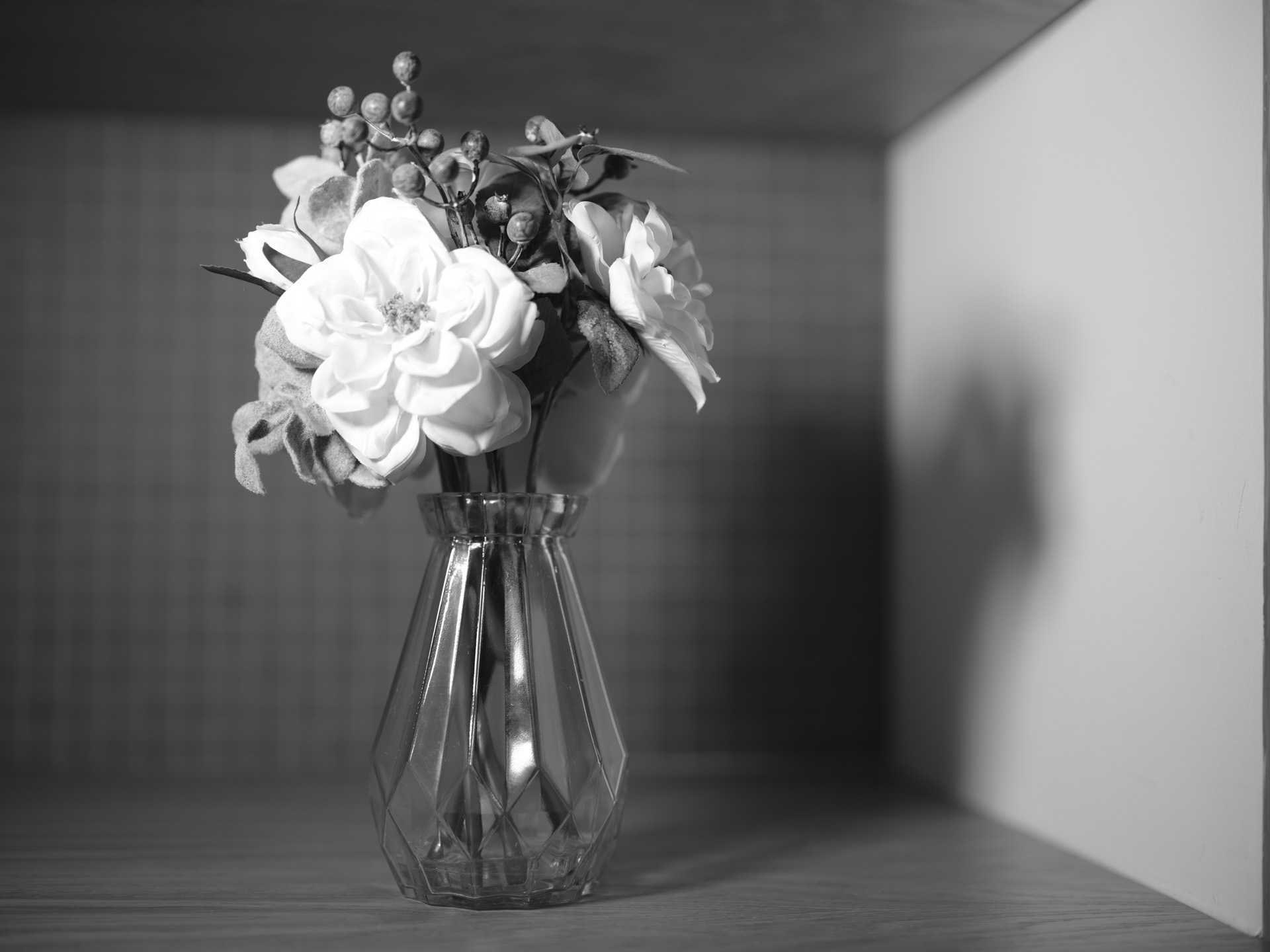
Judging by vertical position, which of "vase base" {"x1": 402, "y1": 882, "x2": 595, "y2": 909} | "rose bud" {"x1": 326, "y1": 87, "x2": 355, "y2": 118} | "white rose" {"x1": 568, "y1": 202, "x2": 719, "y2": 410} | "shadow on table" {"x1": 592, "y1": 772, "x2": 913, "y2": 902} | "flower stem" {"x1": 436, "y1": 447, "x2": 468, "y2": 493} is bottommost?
"shadow on table" {"x1": 592, "y1": 772, "x2": 913, "y2": 902}

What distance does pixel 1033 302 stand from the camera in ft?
2.92

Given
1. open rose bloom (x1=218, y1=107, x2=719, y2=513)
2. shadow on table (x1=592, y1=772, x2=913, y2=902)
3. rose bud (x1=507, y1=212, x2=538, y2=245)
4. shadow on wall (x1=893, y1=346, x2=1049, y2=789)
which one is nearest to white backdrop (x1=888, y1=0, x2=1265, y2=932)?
shadow on wall (x1=893, y1=346, x2=1049, y2=789)

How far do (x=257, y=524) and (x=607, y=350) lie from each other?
56 cm

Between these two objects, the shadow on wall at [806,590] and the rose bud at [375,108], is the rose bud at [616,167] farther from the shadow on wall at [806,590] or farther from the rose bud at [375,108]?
the shadow on wall at [806,590]

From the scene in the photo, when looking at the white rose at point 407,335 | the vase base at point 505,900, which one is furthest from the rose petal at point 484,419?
the vase base at point 505,900

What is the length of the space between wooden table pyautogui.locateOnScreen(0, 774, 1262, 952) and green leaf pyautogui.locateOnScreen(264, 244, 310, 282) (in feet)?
1.17

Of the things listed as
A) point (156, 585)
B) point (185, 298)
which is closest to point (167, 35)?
Result: point (185, 298)

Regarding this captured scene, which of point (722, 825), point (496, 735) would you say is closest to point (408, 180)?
point (496, 735)

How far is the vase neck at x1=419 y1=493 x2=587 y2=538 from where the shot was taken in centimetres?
68

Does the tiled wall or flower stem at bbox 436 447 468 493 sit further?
the tiled wall

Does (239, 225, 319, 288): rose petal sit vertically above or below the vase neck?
above

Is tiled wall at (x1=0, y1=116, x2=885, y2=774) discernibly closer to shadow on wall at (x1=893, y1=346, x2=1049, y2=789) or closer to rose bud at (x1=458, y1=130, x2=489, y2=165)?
shadow on wall at (x1=893, y1=346, x2=1049, y2=789)

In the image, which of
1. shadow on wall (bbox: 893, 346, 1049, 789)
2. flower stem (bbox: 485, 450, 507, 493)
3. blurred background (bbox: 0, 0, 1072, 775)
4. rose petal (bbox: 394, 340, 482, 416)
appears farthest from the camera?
blurred background (bbox: 0, 0, 1072, 775)

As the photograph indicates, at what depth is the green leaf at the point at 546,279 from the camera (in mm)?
642
